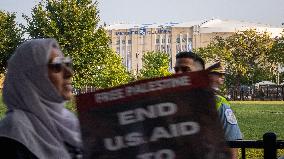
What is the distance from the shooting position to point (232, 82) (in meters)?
78.3

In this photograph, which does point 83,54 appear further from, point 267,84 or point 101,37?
point 267,84

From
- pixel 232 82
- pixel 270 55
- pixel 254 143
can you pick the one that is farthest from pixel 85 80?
pixel 254 143

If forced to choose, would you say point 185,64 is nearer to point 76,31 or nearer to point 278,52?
point 76,31

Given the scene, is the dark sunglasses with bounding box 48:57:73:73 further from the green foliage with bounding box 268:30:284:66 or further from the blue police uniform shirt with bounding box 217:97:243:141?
the green foliage with bounding box 268:30:284:66

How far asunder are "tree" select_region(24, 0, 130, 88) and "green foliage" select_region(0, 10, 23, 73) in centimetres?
527

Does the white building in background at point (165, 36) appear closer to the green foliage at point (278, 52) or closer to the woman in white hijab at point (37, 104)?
the green foliage at point (278, 52)

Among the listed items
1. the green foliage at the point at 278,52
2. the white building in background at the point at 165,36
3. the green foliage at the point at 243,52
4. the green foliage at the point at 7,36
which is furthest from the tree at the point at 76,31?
the white building in background at the point at 165,36

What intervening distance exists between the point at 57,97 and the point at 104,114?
47 centimetres

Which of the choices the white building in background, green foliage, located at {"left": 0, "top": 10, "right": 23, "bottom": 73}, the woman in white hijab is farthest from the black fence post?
the white building in background

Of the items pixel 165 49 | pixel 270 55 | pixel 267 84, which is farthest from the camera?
pixel 165 49

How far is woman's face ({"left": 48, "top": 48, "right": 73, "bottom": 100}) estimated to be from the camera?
240 cm

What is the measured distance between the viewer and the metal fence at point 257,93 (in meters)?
71.9

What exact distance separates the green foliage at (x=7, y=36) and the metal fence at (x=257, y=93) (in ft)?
92.2

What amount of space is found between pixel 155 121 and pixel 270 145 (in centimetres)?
291
